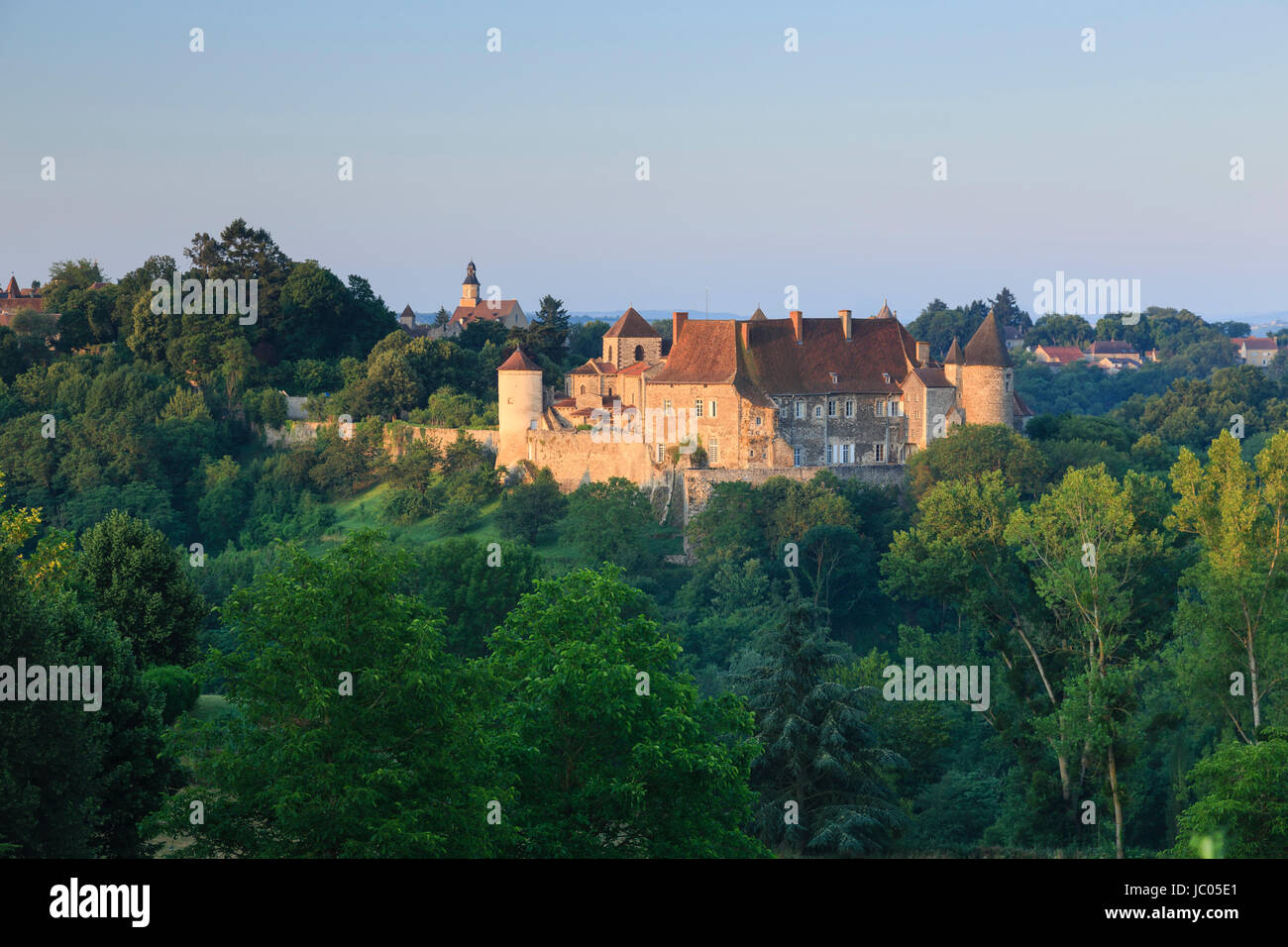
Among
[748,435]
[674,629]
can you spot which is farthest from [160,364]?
[674,629]

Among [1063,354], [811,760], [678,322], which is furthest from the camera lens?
[1063,354]

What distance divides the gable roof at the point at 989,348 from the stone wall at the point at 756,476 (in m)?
5.11

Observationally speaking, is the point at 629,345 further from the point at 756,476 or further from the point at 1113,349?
the point at 1113,349

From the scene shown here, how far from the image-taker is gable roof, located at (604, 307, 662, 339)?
6125 centimetres

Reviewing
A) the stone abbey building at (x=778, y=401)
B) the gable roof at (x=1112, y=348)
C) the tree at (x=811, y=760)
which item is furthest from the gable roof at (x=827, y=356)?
the gable roof at (x=1112, y=348)

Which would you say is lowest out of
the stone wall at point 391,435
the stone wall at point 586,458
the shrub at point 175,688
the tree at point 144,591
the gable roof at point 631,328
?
the shrub at point 175,688

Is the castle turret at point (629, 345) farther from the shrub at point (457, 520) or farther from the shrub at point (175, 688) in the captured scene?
the shrub at point (175, 688)

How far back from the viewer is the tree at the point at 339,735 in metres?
15.0

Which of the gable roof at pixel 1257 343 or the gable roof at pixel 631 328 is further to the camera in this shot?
the gable roof at pixel 1257 343

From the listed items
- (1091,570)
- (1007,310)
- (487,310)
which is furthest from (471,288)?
(1091,570)

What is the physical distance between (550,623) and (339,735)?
15.5ft

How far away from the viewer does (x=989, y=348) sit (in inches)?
1982

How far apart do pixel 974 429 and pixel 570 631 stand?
30.9 m

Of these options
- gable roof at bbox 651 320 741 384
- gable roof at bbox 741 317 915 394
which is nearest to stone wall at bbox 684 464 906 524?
gable roof at bbox 741 317 915 394
